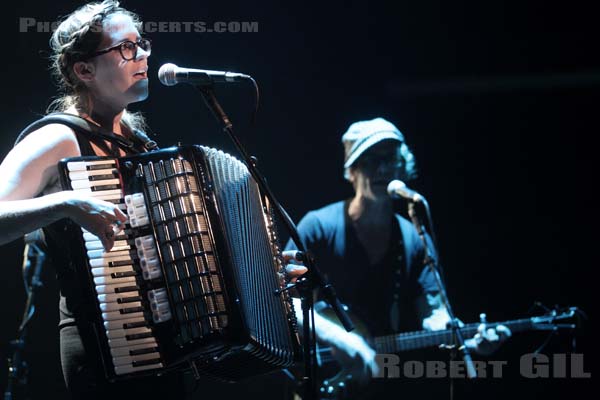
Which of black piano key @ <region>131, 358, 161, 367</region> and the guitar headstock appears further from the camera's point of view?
the guitar headstock

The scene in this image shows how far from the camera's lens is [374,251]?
12.6 feet

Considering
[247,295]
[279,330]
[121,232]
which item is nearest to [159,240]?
[121,232]

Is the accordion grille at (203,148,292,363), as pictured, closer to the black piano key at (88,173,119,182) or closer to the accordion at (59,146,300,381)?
the accordion at (59,146,300,381)

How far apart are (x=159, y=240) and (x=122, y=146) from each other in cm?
37

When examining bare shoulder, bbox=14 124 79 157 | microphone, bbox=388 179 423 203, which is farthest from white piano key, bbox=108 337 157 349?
microphone, bbox=388 179 423 203

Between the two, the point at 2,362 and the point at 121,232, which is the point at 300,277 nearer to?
the point at 121,232

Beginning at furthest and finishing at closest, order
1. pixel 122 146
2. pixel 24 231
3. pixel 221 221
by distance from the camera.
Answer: pixel 122 146 < pixel 221 221 < pixel 24 231

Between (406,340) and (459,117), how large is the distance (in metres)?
1.45

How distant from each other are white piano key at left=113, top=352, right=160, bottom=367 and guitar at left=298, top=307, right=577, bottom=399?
71.7 inches

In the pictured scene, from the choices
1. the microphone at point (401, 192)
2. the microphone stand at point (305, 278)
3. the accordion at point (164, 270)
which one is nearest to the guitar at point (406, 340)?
the microphone at point (401, 192)

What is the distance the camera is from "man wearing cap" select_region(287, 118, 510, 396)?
371 cm

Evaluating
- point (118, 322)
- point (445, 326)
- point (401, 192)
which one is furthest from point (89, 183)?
point (445, 326)

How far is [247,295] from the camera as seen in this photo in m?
1.90

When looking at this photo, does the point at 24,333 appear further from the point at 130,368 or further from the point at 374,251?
the point at 130,368
